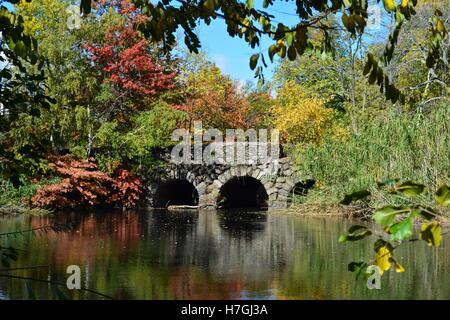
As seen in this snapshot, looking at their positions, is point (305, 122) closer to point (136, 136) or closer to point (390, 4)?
point (136, 136)

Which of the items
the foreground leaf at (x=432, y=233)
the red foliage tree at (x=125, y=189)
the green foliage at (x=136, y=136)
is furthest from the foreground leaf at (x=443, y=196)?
the red foliage tree at (x=125, y=189)

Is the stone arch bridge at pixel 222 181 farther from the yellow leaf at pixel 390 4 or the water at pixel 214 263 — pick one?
the yellow leaf at pixel 390 4

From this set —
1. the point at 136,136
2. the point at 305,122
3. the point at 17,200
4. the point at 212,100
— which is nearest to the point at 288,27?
the point at 17,200

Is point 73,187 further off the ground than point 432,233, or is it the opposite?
point 73,187

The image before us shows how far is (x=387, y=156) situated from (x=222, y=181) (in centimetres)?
888

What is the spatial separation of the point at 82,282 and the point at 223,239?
5.42 meters

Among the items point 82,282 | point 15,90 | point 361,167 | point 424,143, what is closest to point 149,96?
point 361,167

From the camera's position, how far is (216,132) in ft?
87.5

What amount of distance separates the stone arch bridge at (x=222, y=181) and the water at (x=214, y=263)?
5.82 meters

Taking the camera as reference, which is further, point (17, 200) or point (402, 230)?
point (17, 200)

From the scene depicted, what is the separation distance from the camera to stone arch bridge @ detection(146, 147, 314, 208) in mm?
21188

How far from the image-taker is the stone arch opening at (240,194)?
23.5 meters

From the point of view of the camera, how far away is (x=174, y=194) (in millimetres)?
25219

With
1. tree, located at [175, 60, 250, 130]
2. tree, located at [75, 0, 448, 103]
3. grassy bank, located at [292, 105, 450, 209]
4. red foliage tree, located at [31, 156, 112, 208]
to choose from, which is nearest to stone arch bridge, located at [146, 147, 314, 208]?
red foliage tree, located at [31, 156, 112, 208]
